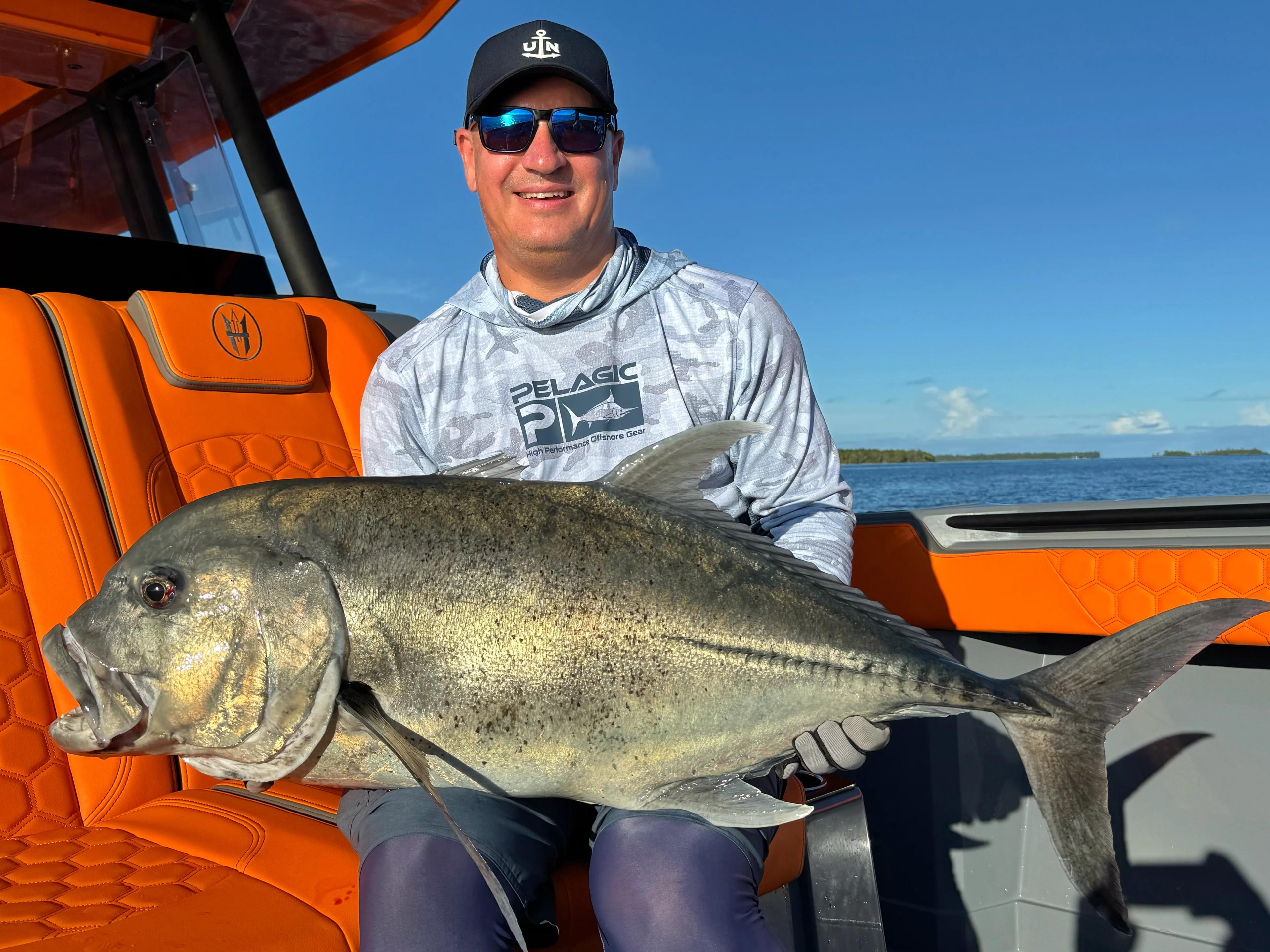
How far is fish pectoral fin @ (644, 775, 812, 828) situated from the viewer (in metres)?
1.41

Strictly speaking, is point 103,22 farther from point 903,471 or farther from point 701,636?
point 903,471

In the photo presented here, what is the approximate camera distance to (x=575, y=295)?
7.04ft

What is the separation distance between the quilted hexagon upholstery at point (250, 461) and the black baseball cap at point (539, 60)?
109 centimetres

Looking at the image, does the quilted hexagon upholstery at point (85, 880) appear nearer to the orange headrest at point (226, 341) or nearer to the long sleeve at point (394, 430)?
the long sleeve at point (394, 430)

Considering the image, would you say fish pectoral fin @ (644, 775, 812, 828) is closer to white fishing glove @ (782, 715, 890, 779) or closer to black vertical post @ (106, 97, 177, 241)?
white fishing glove @ (782, 715, 890, 779)

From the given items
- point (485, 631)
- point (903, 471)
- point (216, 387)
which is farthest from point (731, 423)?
point (903, 471)

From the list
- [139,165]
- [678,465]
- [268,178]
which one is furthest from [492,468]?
[139,165]

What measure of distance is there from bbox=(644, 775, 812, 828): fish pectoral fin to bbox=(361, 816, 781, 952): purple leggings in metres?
0.08

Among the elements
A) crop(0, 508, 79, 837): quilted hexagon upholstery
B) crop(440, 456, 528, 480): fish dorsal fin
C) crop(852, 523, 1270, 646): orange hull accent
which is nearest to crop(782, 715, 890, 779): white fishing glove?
crop(440, 456, 528, 480): fish dorsal fin

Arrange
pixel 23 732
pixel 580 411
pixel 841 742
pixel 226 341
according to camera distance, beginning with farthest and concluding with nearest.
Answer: pixel 226 341 < pixel 580 411 < pixel 23 732 < pixel 841 742

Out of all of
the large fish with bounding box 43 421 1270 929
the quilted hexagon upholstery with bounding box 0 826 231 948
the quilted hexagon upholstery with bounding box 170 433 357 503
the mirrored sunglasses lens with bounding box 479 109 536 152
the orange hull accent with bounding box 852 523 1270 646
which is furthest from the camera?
the quilted hexagon upholstery with bounding box 170 433 357 503

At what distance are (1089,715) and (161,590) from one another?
1529mm

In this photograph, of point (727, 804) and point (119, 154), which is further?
point (119, 154)

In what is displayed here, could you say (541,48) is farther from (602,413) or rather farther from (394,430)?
(394,430)
